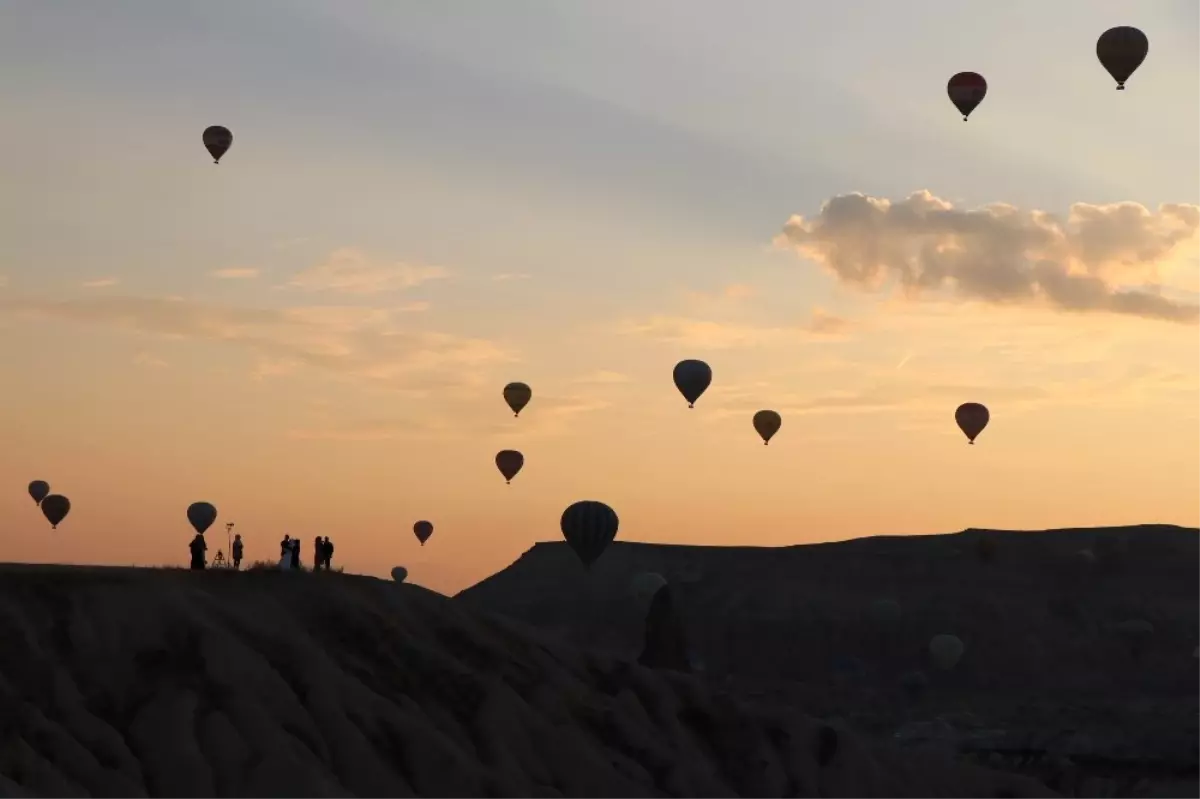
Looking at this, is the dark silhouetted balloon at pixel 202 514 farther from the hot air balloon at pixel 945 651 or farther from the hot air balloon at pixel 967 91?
the hot air balloon at pixel 945 651

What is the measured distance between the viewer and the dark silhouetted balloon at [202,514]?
9394 centimetres

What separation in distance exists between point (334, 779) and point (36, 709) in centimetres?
786

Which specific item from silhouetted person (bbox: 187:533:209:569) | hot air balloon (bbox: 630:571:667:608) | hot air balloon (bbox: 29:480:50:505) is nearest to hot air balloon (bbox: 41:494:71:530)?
hot air balloon (bbox: 29:480:50:505)

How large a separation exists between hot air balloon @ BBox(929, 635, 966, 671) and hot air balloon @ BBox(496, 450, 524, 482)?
50.4 metres

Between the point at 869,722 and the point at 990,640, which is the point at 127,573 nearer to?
the point at 869,722

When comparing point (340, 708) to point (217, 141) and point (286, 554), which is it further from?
point (217, 141)

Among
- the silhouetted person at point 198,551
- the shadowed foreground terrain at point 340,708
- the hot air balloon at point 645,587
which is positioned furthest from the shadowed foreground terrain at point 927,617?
the silhouetted person at point 198,551

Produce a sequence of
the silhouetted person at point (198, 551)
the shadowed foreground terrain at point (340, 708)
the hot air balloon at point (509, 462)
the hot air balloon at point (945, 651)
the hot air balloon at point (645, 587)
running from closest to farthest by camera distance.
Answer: the shadowed foreground terrain at point (340, 708), the silhouetted person at point (198, 551), the hot air balloon at point (509, 462), the hot air balloon at point (945, 651), the hot air balloon at point (645, 587)

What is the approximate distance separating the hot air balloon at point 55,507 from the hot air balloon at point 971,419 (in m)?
50.7

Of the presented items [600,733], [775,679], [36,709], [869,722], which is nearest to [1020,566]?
[775,679]

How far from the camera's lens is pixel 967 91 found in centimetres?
9119

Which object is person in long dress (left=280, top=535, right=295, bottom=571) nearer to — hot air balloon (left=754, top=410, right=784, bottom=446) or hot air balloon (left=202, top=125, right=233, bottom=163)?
hot air balloon (left=202, top=125, right=233, bottom=163)

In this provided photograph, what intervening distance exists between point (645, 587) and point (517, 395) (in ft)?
190

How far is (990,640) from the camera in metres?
152
